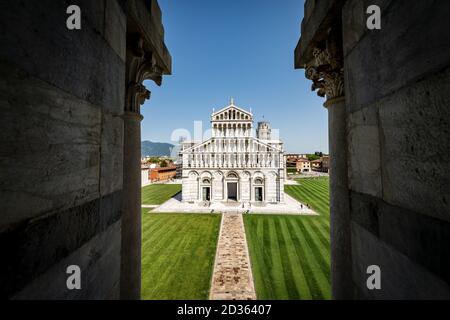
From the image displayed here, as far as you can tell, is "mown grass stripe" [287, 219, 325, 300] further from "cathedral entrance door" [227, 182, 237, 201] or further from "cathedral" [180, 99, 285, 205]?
"cathedral entrance door" [227, 182, 237, 201]

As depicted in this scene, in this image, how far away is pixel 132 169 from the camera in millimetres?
3660

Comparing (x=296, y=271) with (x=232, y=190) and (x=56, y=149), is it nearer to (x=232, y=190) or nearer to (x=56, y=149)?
(x=56, y=149)

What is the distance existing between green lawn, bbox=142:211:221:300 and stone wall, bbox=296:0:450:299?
10.6 metres

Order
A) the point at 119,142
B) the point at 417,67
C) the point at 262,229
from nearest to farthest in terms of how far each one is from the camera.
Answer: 1. the point at 417,67
2. the point at 119,142
3. the point at 262,229

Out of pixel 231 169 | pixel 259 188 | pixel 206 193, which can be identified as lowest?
pixel 206 193

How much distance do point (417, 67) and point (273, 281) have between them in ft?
43.1

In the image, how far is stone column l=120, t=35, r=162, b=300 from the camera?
3.41 meters

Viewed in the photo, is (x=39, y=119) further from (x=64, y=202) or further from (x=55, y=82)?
(x=64, y=202)

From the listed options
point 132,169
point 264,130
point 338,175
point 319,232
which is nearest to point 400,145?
point 338,175

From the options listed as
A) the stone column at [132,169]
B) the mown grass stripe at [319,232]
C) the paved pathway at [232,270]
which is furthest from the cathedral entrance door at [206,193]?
the stone column at [132,169]

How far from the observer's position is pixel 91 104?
2.02 m

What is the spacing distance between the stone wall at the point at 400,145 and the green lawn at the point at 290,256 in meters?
10.3

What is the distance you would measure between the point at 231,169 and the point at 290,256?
23119 millimetres
